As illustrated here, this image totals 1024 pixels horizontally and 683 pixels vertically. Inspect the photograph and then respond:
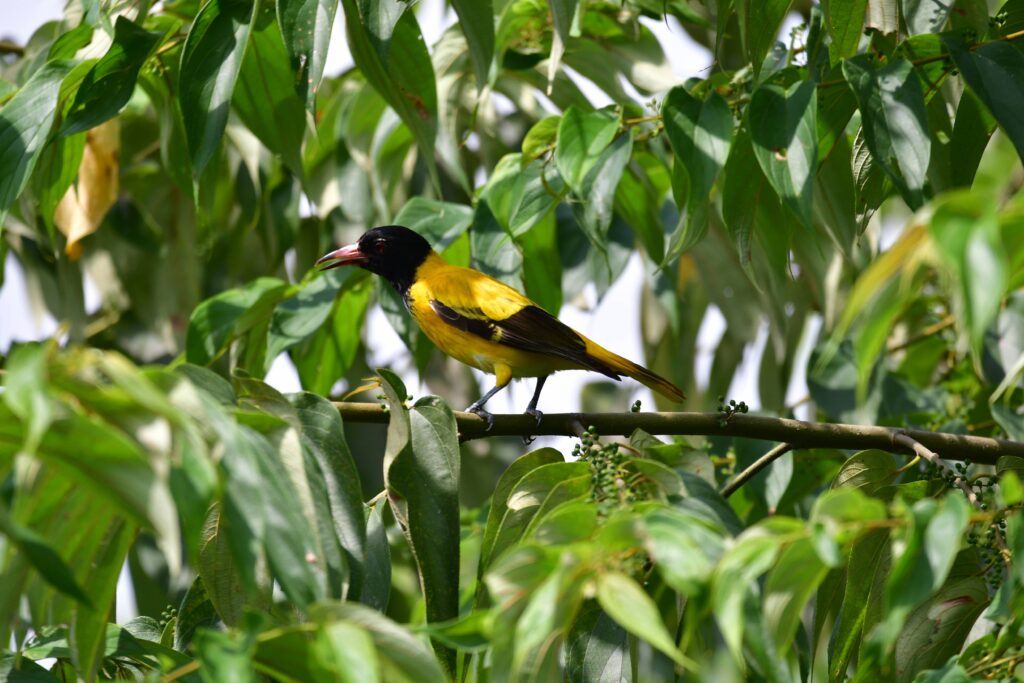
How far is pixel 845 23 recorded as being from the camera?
2562 millimetres

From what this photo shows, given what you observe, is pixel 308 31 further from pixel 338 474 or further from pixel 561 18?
pixel 338 474

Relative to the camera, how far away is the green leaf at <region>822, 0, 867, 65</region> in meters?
2.54

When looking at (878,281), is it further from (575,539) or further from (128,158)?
(128,158)

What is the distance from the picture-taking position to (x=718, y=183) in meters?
3.48

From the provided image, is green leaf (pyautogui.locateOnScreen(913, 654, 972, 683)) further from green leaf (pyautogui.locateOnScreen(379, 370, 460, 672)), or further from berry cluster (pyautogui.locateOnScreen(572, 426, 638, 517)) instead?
green leaf (pyautogui.locateOnScreen(379, 370, 460, 672))

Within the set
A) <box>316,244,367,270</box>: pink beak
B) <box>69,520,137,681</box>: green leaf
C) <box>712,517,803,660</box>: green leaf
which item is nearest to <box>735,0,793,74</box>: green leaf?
<box>712,517,803,660</box>: green leaf

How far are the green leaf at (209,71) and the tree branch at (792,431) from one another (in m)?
0.68

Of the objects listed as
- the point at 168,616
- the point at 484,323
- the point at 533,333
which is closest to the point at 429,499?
the point at 168,616

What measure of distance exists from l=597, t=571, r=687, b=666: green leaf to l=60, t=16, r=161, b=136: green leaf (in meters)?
1.78

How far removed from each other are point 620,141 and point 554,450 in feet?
2.71

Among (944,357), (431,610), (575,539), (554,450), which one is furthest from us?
(944,357)

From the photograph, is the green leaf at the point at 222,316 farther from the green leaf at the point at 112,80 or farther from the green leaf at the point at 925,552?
the green leaf at the point at 925,552

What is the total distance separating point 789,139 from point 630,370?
1.91m

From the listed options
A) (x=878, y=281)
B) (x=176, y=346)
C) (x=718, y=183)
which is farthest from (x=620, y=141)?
(x=176, y=346)
